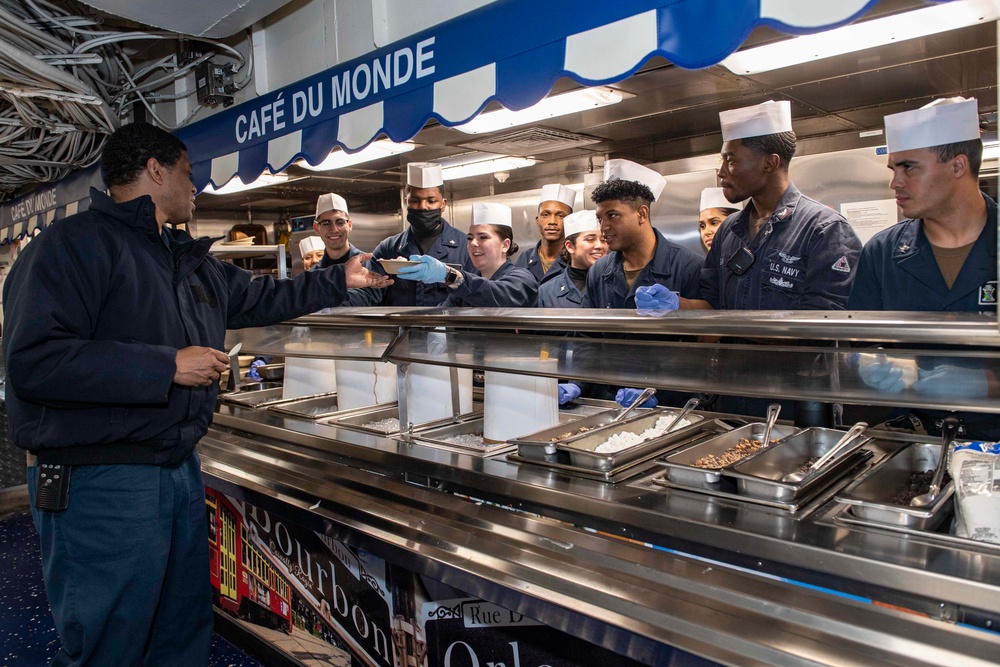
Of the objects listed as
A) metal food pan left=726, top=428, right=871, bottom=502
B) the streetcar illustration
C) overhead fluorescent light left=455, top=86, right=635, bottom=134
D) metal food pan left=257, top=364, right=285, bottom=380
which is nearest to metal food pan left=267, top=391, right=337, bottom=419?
the streetcar illustration

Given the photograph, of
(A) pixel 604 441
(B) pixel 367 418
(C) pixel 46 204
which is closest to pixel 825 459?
(A) pixel 604 441

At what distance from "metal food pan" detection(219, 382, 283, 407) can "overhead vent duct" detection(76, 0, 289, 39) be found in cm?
170

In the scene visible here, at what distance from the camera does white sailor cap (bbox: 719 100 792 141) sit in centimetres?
257

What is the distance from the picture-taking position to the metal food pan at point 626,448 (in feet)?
5.85

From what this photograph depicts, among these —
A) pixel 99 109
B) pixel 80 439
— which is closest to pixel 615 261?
pixel 80 439

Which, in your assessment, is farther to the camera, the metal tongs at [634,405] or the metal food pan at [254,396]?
the metal food pan at [254,396]

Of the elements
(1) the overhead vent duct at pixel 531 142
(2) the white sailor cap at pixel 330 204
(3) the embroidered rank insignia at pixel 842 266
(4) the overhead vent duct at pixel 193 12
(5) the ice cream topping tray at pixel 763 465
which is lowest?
(5) the ice cream topping tray at pixel 763 465

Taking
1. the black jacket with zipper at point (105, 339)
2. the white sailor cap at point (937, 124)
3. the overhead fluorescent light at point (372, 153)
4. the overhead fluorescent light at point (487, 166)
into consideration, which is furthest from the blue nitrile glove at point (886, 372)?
the overhead fluorescent light at point (487, 166)

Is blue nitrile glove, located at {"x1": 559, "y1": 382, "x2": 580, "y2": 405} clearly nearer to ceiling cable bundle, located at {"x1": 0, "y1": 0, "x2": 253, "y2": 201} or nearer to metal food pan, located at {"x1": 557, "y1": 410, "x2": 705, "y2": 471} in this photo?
metal food pan, located at {"x1": 557, "y1": 410, "x2": 705, "y2": 471}

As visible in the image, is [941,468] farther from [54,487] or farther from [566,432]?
[54,487]

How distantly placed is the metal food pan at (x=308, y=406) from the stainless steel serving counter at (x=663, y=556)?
56 centimetres

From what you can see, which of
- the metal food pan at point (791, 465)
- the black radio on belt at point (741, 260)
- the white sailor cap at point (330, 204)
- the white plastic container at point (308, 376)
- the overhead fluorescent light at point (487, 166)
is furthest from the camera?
the overhead fluorescent light at point (487, 166)

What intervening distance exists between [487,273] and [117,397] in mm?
1933

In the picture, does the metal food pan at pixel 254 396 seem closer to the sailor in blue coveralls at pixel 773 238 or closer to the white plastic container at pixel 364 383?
the white plastic container at pixel 364 383
